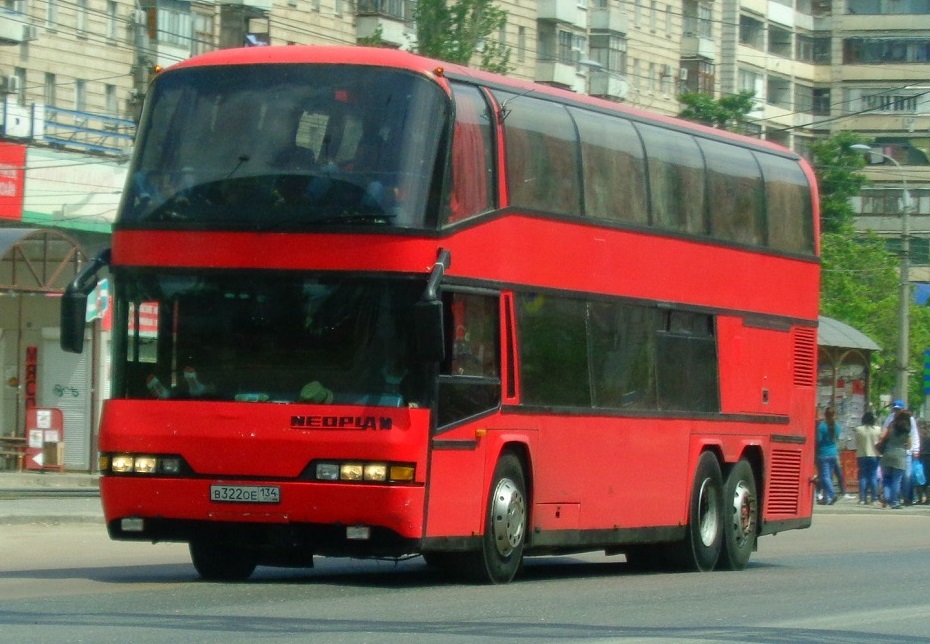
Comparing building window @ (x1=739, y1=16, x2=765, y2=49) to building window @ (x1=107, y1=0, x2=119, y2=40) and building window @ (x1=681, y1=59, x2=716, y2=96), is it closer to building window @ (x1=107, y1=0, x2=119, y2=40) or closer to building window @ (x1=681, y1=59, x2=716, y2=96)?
building window @ (x1=681, y1=59, x2=716, y2=96)

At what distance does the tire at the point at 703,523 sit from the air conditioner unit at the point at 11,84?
28.9 m

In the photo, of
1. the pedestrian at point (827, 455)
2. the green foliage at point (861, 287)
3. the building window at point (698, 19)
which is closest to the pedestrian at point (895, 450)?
the pedestrian at point (827, 455)

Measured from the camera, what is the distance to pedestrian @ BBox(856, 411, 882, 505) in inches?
1487

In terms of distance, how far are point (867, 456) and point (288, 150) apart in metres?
25.2

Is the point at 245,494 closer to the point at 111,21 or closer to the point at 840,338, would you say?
the point at 840,338

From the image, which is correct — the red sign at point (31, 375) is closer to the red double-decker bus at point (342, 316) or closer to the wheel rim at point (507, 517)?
the red double-decker bus at point (342, 316)

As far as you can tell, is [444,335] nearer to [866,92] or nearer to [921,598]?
[921,598]

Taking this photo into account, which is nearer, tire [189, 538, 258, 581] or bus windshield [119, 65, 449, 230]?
bus windshield [119, 65, 449, 230]

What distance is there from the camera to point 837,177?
8694 centimetres

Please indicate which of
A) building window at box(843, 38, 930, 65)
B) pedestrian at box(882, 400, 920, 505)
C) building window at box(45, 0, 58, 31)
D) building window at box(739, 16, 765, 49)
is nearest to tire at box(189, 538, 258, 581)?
pedestrian at box(882, 400, 920, 505)

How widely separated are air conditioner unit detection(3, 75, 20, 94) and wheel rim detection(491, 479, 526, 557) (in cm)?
3175

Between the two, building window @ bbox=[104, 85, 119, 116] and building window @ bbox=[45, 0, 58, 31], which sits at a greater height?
building window @ bbox=[45, 0, 58, 31]

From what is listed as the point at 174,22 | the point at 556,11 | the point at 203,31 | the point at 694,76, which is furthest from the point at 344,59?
the point at 694,76

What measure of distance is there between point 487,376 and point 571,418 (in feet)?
5.20
